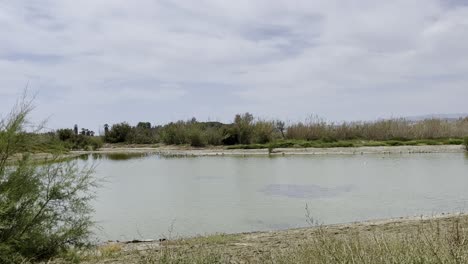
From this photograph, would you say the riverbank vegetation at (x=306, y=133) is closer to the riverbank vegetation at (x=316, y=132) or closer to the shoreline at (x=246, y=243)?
the riverbank vegetation at (x=316, y=132)

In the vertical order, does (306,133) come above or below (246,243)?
above

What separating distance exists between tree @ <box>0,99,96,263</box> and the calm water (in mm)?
3520

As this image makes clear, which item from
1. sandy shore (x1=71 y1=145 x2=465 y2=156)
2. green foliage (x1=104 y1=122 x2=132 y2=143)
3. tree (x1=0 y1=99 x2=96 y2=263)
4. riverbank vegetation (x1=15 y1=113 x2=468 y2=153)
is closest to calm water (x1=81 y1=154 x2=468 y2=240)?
tree (x1=0 y1=99 x2=96 y2=263)

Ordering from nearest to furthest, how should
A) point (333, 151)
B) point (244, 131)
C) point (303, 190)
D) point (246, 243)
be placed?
point (246, 243)
point (303, 190)
point (333, 151)
point (244, 131)

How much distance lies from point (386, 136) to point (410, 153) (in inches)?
367

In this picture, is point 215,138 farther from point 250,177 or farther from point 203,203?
point 203,203

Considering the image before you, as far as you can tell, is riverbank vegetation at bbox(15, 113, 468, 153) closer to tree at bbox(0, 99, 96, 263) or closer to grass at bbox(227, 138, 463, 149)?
grass at bbox(227, 138, 463, 149)

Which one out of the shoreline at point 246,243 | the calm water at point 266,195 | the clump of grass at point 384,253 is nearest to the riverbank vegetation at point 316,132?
the calm water at point 266,195

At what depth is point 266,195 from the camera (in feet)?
53.6

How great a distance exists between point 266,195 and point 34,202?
1017 cm

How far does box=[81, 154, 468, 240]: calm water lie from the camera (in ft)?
40.6

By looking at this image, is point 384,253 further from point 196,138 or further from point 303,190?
point 196,138

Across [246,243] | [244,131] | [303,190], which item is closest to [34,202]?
[246,243]

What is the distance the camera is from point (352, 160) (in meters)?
28.3
